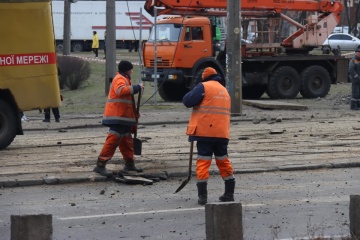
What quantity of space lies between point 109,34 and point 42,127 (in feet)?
25.6

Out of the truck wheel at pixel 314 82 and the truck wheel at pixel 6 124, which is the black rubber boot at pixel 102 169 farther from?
the truck wheel at pixel 314 82

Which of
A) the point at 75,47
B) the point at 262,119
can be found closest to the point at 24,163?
the point at 262,119

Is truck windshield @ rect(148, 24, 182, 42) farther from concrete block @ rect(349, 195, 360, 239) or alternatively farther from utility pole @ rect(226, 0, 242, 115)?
concrete block @ rect(349, 195, 360, 239)

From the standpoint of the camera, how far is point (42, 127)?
792 inches

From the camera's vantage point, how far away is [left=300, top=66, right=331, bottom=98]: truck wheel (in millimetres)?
30203

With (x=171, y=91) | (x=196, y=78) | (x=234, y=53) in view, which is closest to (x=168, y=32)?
(x=196, y=78)

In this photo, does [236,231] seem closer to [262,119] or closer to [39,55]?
[39,55]

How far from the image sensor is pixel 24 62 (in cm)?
1561

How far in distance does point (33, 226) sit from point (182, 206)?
3.94 m

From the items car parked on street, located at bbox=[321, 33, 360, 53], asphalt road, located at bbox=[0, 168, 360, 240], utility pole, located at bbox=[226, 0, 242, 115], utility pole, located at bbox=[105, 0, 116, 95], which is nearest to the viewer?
asphalt road, located at bbox=[0, 168, 360, 240]

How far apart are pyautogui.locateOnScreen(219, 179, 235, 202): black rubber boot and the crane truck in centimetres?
1677

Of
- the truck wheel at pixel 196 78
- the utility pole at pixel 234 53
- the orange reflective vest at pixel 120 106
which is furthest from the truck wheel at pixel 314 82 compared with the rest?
the orange reflective vest at pixel 120 106

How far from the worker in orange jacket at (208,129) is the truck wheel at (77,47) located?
184 feet

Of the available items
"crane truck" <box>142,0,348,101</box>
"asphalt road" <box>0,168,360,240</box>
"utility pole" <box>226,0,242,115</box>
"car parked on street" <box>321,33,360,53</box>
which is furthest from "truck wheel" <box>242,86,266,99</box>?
"car parked on street" <box>321,33,360,53</box>
